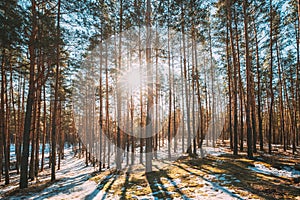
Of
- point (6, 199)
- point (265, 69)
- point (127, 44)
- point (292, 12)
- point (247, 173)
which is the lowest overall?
point (6, 199)

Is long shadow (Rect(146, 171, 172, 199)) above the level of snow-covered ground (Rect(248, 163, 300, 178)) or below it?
below

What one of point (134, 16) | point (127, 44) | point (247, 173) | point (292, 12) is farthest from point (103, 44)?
point (292, 12)

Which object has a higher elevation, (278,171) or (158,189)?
(278,171)

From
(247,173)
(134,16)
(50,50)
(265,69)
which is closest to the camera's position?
(247,173)

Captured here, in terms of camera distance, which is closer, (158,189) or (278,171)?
(158,189)

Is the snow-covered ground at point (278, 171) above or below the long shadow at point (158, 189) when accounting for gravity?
above

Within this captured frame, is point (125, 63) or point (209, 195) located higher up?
point (125, 63)

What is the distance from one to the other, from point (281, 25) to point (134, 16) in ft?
33.0

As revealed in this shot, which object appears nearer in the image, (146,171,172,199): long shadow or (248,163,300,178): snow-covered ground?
(146,171,172,199): long shadow

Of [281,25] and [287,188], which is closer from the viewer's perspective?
[287,188]

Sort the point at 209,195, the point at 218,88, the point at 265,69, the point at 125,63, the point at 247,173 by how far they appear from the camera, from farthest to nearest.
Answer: the point at 218,88 → the point at 265,69 → the point at 125,63 → the point at 247,173 → the point at 209,195

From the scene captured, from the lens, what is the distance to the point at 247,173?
6.99m

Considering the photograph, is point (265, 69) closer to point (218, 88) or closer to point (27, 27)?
point (218, 88)

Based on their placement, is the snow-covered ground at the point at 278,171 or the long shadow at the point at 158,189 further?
the snow-covered ground at the point at 278,171
